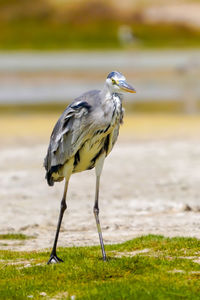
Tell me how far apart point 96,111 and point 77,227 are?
3.48 m

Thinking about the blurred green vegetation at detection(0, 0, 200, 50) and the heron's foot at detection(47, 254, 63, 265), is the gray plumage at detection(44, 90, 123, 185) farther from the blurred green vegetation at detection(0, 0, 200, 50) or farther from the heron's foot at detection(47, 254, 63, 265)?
the blurred green vegetation at detection(0, 0, 200, 50)

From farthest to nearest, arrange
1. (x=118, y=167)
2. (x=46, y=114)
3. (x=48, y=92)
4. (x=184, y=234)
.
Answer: (x=48, y=92) → (x=46, y=114) → (x=118, y=167) → (x=184, y=234)

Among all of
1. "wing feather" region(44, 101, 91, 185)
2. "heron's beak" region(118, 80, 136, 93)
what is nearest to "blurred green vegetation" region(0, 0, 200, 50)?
"wing feather" region(44, 101, 91, 185)

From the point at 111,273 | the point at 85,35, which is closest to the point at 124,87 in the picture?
the point at 111,273

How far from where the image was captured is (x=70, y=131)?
8062mm

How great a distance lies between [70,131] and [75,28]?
100586mm

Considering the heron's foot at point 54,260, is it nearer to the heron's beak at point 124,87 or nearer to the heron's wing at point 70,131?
the heron's wing at point 70,131

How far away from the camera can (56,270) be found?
7.78 meters

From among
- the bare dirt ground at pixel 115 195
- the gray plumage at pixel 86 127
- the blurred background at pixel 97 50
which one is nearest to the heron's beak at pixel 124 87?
the gray plumage at pixel 86 127

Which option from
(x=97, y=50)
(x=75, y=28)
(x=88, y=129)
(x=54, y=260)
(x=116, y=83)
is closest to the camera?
(x=116, y=83)

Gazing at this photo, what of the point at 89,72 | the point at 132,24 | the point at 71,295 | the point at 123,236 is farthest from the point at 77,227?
the point at 132,24

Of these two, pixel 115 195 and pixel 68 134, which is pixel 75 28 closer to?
pixel 115 195

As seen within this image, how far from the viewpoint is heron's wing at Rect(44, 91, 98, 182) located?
25.9 feet

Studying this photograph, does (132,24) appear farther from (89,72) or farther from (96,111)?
(96,111)
